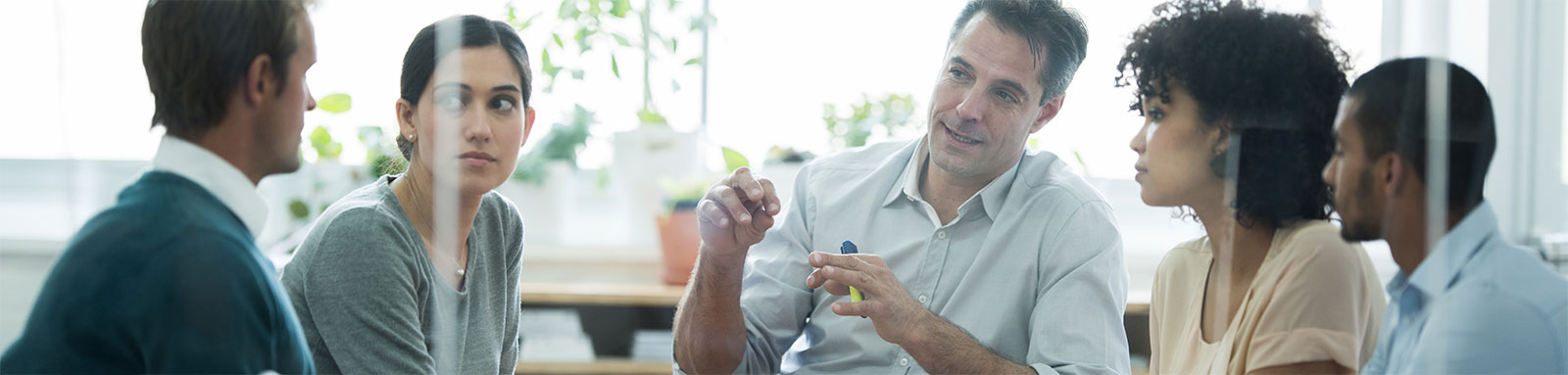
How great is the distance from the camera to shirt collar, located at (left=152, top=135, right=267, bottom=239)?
0.76m

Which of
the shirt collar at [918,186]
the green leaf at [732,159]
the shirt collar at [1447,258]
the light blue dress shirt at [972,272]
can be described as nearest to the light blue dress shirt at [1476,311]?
the shirt collar at [1447,258]

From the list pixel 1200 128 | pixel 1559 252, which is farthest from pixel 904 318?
pixel 1559 252

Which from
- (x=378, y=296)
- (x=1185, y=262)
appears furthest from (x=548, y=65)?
(x=1185, y=262)

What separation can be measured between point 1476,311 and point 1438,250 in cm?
6

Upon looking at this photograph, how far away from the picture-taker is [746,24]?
1.26 m

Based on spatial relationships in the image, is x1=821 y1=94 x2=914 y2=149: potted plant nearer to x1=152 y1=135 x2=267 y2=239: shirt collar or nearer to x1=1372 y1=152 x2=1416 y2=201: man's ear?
x1=1372 y1=152 x2=1416 y2=201: man's ear

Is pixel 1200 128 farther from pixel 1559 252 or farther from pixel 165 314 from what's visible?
pixel 165 314

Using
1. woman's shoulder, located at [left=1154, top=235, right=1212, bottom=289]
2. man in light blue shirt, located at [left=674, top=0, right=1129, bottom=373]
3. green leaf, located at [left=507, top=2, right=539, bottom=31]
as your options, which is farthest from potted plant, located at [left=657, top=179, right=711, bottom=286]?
woman's shoulder, located at [left=1154, top=235, right=1212, bottom=289]

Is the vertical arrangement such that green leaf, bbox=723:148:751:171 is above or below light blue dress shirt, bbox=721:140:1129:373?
above

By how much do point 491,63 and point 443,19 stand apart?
0.30 ft

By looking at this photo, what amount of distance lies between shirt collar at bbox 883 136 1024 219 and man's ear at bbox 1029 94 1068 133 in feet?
0.25

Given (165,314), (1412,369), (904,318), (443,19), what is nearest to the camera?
(165,314)

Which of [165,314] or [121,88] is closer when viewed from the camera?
[165,314]

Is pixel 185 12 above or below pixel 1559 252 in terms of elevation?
above
